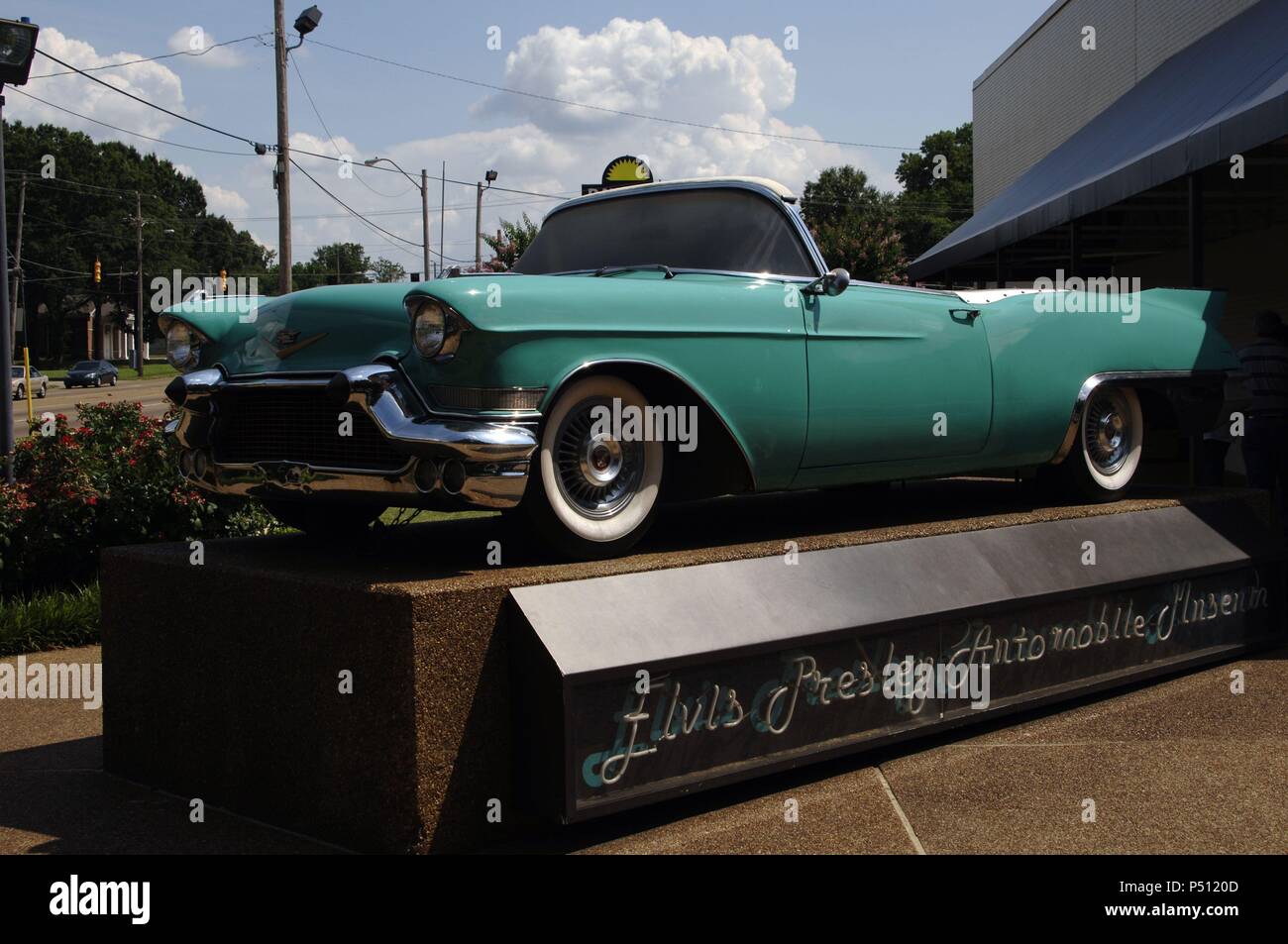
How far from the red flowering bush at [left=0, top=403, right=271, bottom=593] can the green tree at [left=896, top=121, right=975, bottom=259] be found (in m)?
61.7

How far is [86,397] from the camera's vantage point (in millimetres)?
41375

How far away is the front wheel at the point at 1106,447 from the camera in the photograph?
19.0 ft

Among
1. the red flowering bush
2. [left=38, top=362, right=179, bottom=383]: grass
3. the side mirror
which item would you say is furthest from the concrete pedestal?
[left=38, top=362, right=179, bottom=383]: grass

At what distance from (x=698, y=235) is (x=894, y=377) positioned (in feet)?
3.15

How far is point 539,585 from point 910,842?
1.29m

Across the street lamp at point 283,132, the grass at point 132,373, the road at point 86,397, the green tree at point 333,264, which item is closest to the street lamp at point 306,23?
the street lamp at point 283,132

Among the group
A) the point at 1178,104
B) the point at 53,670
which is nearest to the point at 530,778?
the point at 53,670

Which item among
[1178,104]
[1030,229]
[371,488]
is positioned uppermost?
[1178,104]

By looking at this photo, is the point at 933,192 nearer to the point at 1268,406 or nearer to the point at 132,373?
the point at 132,373

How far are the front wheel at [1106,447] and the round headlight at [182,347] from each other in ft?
12.6

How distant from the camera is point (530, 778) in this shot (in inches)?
137

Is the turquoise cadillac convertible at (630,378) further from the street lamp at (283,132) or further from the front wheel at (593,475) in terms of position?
the street lamp at (283,132)

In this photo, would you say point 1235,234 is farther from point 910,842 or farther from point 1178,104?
point 910,842

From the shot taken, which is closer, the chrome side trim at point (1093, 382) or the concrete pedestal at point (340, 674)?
the concrete pedestal at point (340, 674)
